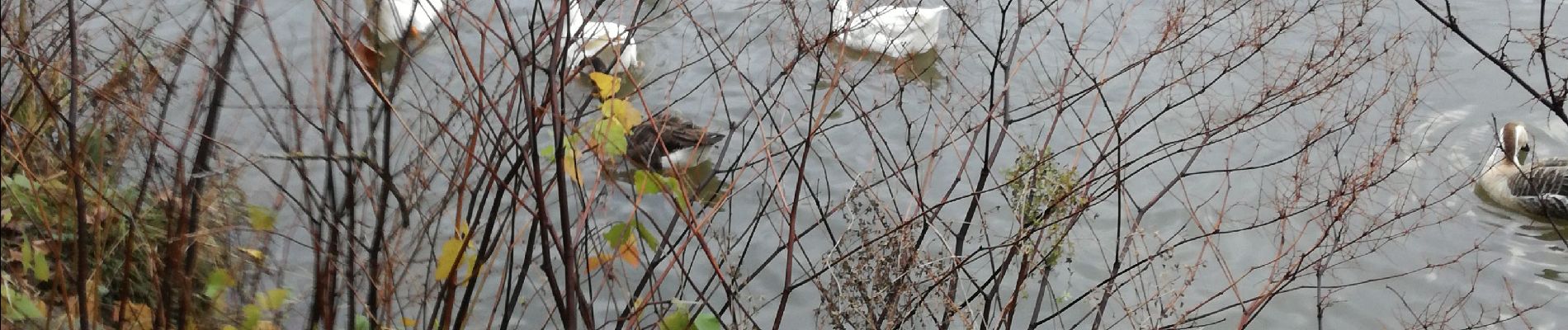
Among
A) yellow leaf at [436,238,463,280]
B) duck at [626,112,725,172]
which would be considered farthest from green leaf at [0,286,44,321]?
duck at [626,112,725,172]

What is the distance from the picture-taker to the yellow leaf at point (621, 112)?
2.15m

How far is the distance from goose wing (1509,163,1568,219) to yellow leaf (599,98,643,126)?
554 centimetres

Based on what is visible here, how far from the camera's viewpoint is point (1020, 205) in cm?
262

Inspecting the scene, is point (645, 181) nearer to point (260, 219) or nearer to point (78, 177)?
point (260, 219)

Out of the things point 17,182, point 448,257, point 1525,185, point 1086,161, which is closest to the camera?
point 448,257

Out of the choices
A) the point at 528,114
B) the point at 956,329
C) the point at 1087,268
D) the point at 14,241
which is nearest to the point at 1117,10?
the point at 1087,268

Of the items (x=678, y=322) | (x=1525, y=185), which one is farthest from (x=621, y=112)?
(x=1525, y=185)

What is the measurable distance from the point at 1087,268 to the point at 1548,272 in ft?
6.88

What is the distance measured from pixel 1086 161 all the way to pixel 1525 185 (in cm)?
208

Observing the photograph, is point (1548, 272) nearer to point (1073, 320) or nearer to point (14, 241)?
point (1073, 320)

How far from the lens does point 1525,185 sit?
6371 mm

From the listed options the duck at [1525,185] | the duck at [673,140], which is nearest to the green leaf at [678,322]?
the duck at [673,140]

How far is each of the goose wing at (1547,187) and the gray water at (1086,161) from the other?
0.41 ft

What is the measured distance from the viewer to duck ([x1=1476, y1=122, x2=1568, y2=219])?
6.38 meters
